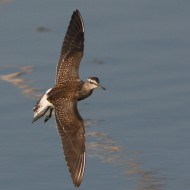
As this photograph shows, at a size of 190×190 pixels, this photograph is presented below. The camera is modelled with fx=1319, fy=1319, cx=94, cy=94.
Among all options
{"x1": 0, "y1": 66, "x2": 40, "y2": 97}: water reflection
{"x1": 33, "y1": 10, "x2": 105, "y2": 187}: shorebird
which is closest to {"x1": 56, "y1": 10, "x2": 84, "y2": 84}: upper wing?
{"x1": 33, "y1": 10, "x2": 105, "y2": 187}: shorebird

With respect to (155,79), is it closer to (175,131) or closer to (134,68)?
(134,68)

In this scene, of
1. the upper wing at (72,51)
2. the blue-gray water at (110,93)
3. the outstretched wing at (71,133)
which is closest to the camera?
the outstretched wing at (71,133)

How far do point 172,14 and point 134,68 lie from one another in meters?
1.46

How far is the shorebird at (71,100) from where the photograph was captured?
405 inches

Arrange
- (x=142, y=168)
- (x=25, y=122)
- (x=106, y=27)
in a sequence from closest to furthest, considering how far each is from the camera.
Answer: (x=142, y=168)
(x=25, y=122)
(x=106, y=27)

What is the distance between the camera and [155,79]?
39.5 ft

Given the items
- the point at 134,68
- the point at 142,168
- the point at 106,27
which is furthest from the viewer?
the point at 106,27

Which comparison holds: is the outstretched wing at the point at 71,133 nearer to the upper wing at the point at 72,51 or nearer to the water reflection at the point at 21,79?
the upper wing at the point at 72,51

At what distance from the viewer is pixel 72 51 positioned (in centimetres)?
1122

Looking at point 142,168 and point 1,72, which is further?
point 1,72

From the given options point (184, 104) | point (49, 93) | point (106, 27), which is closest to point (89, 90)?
point (49, 93)

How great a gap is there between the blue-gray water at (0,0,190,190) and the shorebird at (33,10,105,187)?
0.26m

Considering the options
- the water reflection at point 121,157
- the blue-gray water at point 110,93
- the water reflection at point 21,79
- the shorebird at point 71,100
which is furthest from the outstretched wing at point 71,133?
the water reflection at point 21,79

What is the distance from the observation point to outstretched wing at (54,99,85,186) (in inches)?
402
